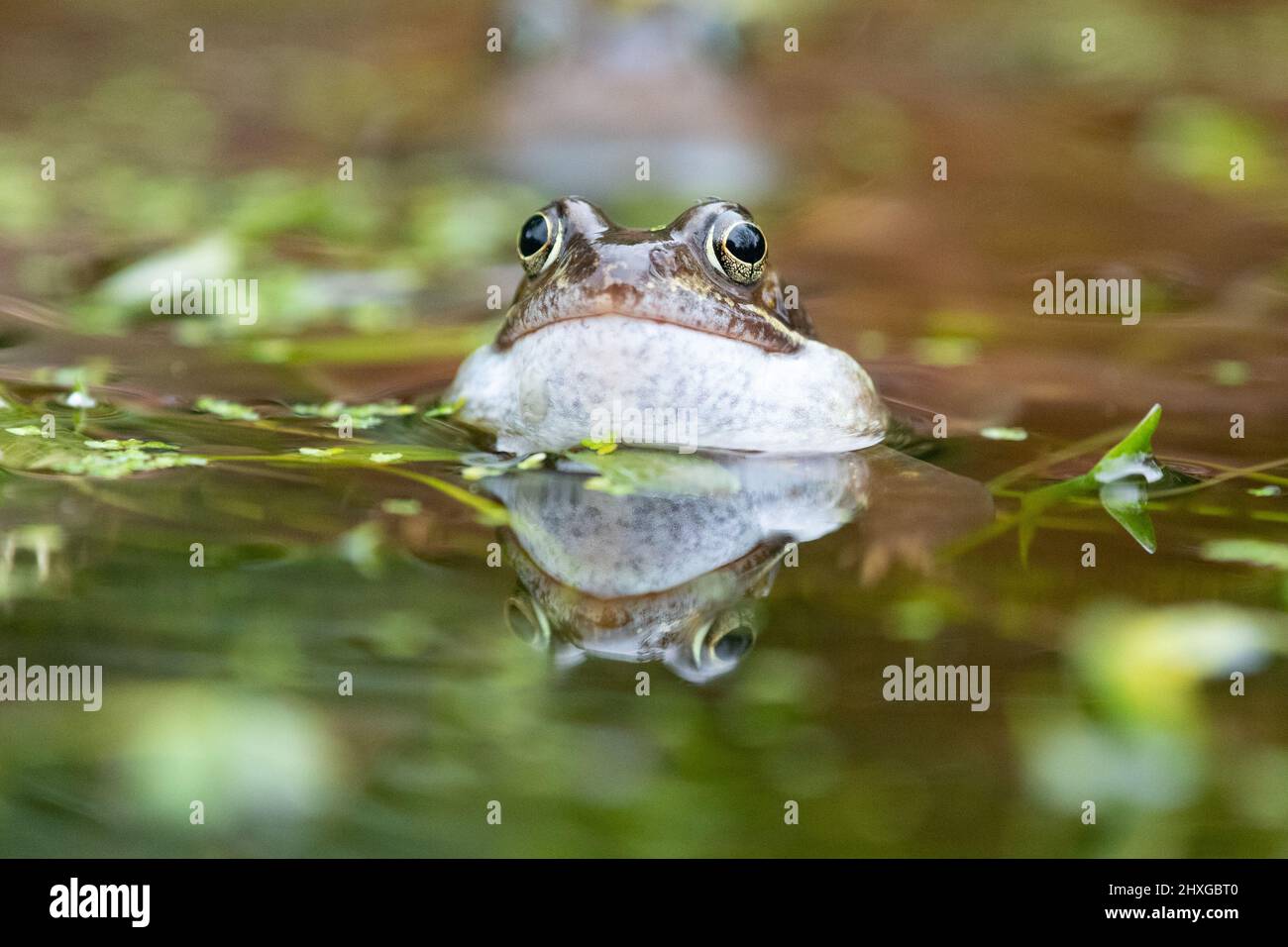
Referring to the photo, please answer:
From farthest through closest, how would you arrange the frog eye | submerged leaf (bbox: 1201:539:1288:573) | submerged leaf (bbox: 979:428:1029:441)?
submerged leaf (bbox: 979:428:1029:441)
the frog eye
submerged leaf (bbox: 1201:539:1288:573)

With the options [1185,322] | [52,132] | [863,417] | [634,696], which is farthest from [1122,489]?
[52,132]

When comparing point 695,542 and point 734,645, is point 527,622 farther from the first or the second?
point 695,542

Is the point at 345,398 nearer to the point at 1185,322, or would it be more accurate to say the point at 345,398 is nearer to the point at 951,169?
the point at 1185,322

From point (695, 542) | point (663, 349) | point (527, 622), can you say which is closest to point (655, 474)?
point (663, 349)

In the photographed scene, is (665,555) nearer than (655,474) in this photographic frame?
Yes

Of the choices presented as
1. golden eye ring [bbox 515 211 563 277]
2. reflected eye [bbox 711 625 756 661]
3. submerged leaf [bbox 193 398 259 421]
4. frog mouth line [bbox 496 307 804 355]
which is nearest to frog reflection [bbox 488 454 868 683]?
reflected eye [bbox 711 625 756 661]

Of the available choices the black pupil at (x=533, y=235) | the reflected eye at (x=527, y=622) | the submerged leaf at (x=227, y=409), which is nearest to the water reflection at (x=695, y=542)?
the reflected eye at (x=527, y=622)

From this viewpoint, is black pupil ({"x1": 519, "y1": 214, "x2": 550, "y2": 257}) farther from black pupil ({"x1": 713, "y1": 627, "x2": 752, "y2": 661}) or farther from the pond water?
black pupil ({"x1": 713, "y1": 627, "x2": 752, "y2": 661})
